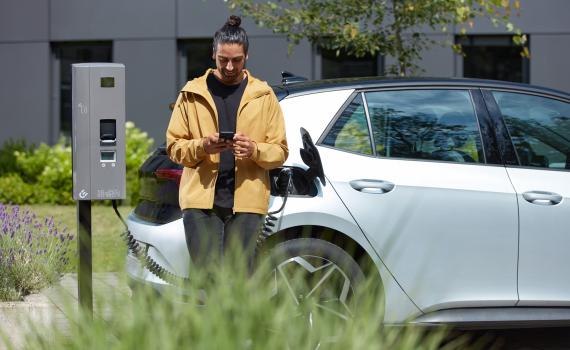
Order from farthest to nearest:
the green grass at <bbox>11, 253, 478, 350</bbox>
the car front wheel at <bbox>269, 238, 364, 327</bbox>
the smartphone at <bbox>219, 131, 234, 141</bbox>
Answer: the car front wheel at <bbox>269, 238, 364, 327</bbox>
the smartphone at <bbox>219, 131, 234, 141</bbox>
the green grass at <bbox>11, 253, 478, 350</bbox>

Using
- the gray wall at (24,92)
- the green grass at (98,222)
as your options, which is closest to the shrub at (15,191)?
the green grass at (98,222)

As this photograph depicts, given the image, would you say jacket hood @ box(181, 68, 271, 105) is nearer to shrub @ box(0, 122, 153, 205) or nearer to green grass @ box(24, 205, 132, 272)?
green grass @ box(24, 205, 132, 272)

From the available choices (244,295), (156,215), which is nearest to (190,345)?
(244,295)

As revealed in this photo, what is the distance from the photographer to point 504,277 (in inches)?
213

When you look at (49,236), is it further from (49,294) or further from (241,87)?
(49,294)

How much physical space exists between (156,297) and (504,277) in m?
2.88

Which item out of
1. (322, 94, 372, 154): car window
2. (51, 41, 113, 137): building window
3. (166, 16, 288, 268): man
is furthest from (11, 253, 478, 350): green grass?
(51, 41, 113, 137): building window

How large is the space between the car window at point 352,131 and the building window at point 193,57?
11.9m

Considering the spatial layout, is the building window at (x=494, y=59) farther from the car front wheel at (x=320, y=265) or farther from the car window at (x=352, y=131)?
the car front wheel at (x=320, y=265)

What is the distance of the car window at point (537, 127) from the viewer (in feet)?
19.0

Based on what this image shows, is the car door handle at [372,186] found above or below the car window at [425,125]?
below

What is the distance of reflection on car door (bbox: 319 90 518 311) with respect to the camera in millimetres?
5297

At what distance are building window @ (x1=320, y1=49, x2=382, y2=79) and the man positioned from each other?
39.3 feet

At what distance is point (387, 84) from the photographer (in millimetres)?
5699
